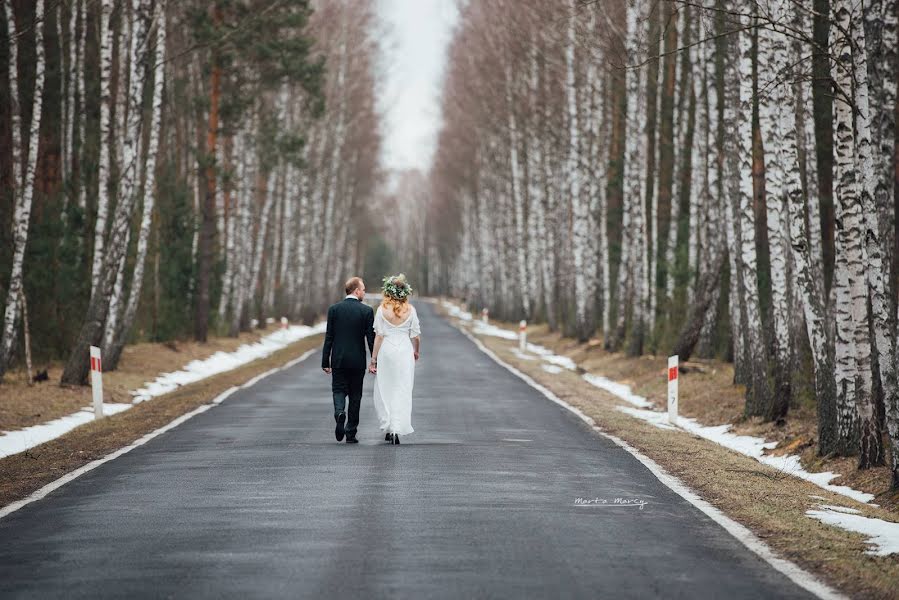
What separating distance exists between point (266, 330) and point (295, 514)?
45162 millimetres

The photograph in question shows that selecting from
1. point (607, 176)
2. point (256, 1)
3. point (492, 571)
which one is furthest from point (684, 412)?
point (607, 176)

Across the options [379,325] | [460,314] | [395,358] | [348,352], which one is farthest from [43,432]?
[460,314]

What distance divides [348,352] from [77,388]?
9878 mm

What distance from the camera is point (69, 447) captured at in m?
15.5

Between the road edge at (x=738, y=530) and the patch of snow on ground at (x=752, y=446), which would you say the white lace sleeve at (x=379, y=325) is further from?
the patch of snow on ground at (x=752, y=446)

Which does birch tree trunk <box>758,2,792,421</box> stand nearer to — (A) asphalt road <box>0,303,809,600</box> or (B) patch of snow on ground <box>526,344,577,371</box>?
(A) asphalt road <box>0,303,809,600</box>

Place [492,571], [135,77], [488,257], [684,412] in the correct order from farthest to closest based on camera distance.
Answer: [488,257]
[135,77]
[684,412]
[492,571]

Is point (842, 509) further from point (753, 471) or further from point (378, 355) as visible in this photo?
point (378, 355)

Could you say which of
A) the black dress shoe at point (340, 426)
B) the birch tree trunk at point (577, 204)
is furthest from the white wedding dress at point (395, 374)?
the birch tree trunk at point (577, 204)

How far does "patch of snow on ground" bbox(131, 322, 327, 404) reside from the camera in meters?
26.6

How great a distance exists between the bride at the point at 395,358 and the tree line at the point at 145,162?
6.11 meters

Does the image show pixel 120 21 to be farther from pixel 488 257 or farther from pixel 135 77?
pixel 488 257

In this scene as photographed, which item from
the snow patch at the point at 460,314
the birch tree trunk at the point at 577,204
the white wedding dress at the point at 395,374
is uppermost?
the birch tree trunk at the point at 577,204

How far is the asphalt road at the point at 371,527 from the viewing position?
760cm
